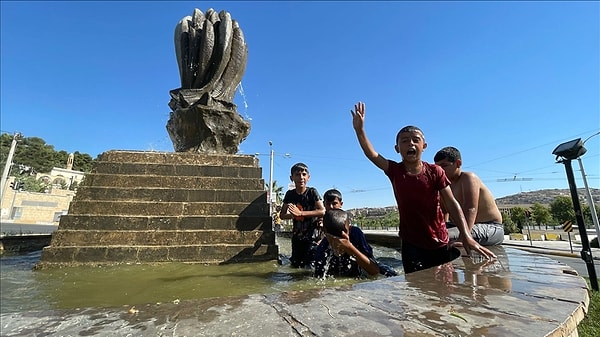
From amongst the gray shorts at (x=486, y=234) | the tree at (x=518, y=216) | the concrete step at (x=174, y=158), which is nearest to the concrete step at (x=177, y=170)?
the concrete step at (x=174, y=158)

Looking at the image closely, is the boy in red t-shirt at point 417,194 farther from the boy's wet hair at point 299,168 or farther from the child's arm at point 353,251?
the boy's wet hair at point 299,168

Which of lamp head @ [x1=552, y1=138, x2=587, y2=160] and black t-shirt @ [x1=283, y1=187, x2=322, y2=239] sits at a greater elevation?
lamp head @ [x1=552, y1=138, x2=587, y2=160]

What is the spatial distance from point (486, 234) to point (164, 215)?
15.7 ft

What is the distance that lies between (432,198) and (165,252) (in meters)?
3.99

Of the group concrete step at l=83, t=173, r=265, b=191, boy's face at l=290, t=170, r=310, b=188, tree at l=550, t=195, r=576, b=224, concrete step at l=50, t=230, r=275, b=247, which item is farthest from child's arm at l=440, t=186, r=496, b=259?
tree at l=550, t=195, r=576, b=224

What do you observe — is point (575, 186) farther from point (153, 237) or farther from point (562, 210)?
point (562, 210)

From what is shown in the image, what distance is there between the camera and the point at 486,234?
3.59 m

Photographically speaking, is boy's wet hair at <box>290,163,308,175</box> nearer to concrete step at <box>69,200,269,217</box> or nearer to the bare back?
concrete step at <box>69,200,269,217</box>

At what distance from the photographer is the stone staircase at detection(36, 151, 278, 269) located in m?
4.75

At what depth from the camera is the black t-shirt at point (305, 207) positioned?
4398 mm

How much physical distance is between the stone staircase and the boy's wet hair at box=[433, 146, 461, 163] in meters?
2.97

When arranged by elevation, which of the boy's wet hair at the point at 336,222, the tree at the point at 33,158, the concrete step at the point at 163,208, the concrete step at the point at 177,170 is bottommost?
the boy's wet hair at the point at 336,222

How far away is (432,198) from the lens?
2.79 metres

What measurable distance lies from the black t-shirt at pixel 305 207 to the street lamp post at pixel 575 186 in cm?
413
